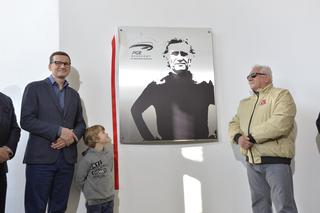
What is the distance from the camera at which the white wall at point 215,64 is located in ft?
9.52

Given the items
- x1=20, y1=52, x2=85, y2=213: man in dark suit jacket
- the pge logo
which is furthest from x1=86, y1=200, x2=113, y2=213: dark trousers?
the pge logo

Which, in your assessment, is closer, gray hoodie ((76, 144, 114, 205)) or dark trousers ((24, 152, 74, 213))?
dark trousers ((24, 152, 74, 213))

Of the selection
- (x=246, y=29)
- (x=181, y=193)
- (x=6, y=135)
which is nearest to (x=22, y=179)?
(x=6, y=135)

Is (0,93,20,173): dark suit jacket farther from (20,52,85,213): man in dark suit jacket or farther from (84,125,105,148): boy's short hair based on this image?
(84,125,105,148): boy's short hair

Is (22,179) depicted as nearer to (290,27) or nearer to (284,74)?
(284,74)

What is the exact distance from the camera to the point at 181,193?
2928 mm

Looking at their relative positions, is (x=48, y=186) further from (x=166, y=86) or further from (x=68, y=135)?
(x=166, y=86)

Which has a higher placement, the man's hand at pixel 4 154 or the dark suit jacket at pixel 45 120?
the dark suit jacket at pixel 45 120

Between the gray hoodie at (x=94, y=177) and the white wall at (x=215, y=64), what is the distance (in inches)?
11.8

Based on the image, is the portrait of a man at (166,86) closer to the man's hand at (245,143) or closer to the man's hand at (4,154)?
the man's hand at (245,143)

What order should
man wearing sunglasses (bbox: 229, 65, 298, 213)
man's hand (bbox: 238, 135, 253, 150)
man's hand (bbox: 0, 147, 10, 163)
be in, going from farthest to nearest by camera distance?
man's hand (bbox: 238, 135, 253, 150)
man wearing sunglasses (bbox: 229, 65, 298, 213)
man's hand (bbox: 0, 147, 10, 163)

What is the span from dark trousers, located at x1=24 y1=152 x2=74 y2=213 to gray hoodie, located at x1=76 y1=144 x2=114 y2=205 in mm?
99

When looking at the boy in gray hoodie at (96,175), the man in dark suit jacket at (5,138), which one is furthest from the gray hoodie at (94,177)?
the man in dark suit jacket at (5,138)

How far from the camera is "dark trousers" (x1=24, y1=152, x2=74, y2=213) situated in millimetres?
2312
